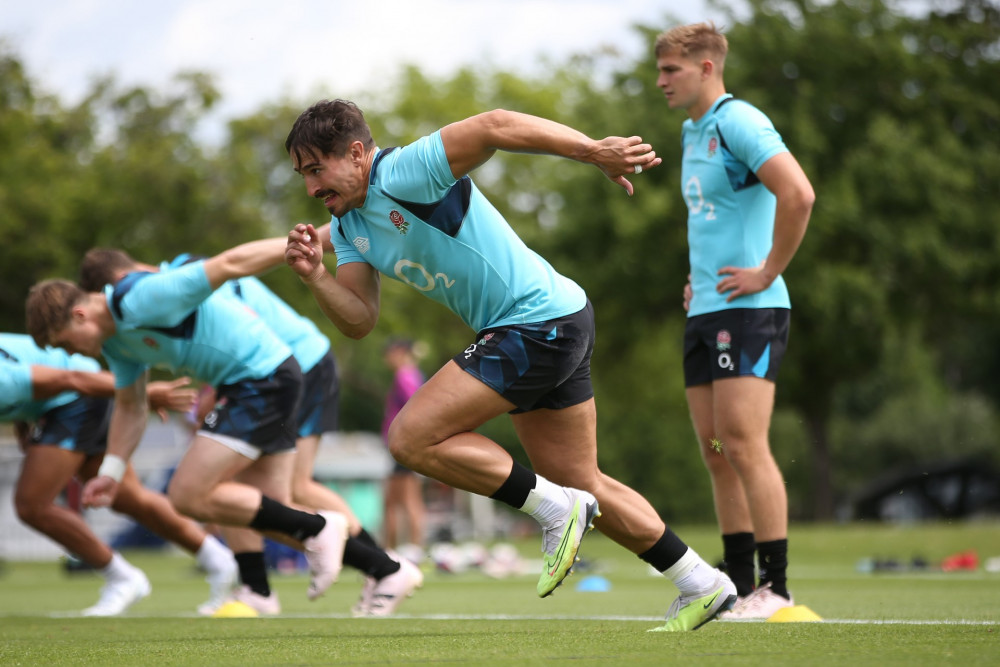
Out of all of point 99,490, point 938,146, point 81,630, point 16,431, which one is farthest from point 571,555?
point 938,146

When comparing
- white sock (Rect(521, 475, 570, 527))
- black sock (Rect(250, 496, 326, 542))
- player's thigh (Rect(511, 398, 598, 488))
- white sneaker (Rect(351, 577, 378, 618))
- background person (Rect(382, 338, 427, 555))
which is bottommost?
background person (Rect(382, 338, 427, 555))

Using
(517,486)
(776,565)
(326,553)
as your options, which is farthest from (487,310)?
(326,553)

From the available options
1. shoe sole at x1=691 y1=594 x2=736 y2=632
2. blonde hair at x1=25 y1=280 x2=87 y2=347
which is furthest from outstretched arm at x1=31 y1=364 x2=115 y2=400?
shoe sole at x1=691 y1=594 x2=736 y2=632

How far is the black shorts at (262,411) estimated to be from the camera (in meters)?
Answer: 6.70

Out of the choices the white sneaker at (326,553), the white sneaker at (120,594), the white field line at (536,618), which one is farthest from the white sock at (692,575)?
the white sneaker at (120,594)

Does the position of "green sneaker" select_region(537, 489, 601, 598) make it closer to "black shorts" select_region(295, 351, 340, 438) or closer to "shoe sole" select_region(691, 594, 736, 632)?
"shoe sole" select_region(691, 594, 736, 632)

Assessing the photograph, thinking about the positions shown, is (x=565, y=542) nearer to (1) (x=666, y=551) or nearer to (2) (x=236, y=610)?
(1) (x=666, y=551)

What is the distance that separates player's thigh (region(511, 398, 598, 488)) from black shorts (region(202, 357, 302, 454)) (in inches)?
90.9

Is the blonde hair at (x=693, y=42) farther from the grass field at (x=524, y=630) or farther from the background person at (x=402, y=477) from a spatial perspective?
the background person at (x=402, y=477)

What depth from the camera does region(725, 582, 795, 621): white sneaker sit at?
557 cm

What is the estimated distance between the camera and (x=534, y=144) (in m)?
4.39

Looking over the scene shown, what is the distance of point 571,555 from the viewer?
452 centimetres

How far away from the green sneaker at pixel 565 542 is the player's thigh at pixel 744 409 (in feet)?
4.27

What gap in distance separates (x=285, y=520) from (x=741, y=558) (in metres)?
2.37
